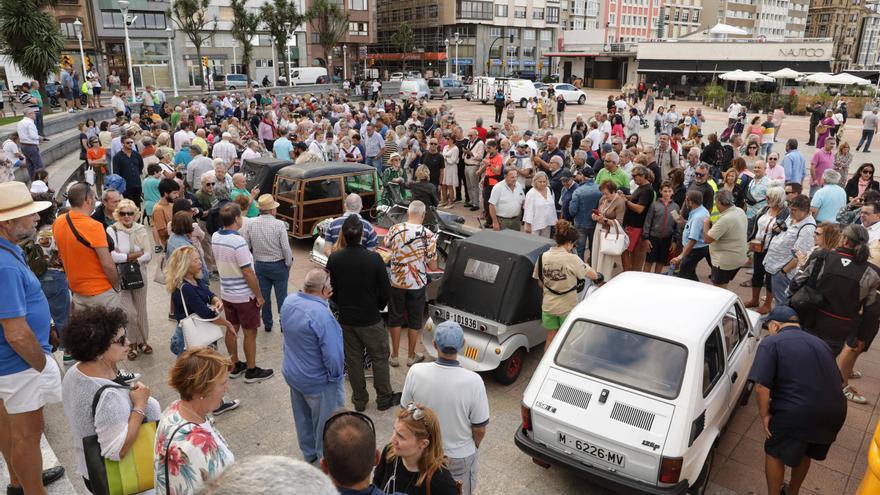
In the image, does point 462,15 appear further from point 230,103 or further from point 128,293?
point 128,293

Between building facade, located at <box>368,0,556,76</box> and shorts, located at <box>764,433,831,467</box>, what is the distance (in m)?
71.7

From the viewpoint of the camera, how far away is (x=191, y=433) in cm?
275

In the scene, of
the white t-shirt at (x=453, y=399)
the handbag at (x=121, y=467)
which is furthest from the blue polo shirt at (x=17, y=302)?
the white t-shirt at (x=453, y=399)

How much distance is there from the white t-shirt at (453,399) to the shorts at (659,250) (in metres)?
5.75

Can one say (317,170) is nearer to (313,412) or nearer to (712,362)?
(313,412)

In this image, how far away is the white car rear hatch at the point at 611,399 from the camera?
4090 mm

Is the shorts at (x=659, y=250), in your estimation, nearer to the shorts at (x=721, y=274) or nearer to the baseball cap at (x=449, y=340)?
the shorts at (x=721, y=274)

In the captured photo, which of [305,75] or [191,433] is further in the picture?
[305,75]

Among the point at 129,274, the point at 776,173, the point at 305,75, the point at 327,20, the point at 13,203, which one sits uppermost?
the point at 327,20

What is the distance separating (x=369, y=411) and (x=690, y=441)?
2982 millimetres

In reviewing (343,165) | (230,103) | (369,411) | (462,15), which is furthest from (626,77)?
(369,411)

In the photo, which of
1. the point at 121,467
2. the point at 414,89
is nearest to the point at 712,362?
the point at 121,467

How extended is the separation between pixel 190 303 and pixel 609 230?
5422mm

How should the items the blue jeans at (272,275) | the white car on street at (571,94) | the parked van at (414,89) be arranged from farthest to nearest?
1. the white car on street at (571,94)
2. the parked van at (414,89)
3. the blue jeans at (272,275)
